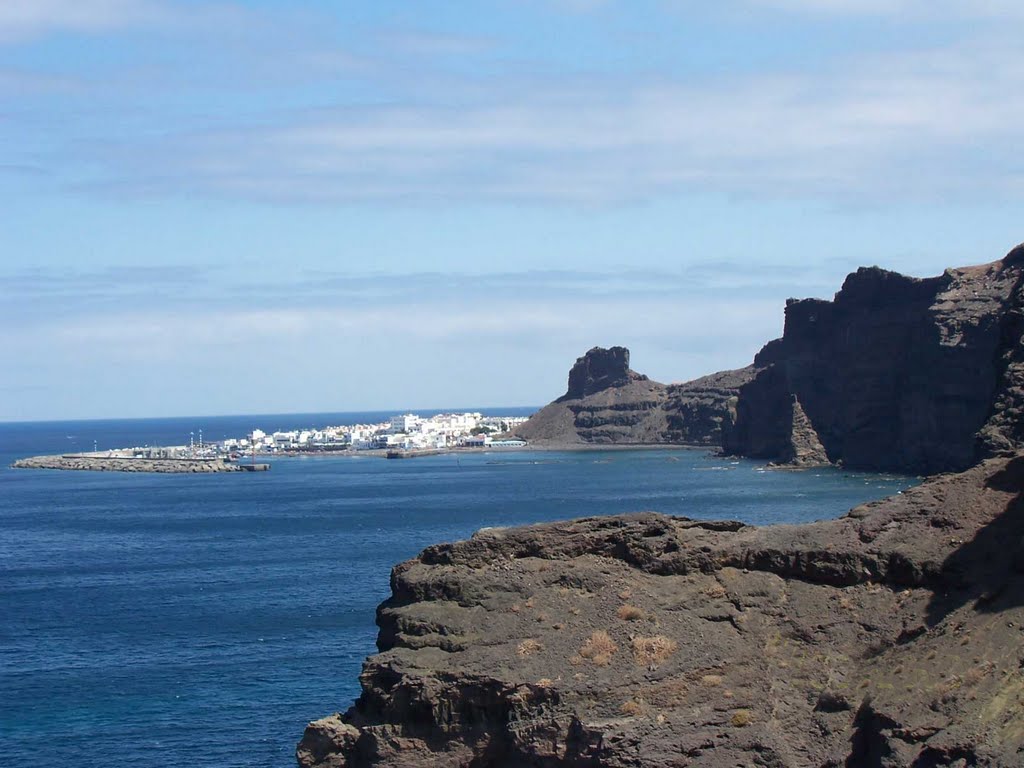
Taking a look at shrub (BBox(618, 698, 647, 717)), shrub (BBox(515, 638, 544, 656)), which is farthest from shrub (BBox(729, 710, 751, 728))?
shrub (BBox(515, 638, 544, 656))

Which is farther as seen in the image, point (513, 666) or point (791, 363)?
point (791, 363)

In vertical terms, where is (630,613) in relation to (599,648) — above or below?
above

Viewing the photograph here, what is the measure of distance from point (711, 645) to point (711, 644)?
0.02 m

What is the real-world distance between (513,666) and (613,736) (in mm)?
2824

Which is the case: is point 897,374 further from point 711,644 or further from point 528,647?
point 528,647

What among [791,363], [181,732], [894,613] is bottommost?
[181,732]

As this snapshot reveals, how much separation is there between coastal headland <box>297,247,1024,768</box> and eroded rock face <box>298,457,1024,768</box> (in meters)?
0.04

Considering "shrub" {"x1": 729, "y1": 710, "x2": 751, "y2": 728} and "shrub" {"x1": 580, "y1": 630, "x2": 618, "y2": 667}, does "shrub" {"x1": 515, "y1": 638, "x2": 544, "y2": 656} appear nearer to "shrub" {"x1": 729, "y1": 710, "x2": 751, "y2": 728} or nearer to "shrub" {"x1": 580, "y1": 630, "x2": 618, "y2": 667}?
"shrub" {"x1": 580, "y1": 630, "x2": 618, "y2": 667}

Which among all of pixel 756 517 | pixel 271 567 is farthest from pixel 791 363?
pixel 271 567

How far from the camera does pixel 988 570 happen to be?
25.3m

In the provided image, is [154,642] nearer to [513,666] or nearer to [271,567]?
[271,567]

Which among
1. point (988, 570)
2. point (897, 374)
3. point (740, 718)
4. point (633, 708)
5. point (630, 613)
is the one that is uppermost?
point (897, 374)

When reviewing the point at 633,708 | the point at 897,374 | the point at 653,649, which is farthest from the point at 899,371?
the point at 633,708

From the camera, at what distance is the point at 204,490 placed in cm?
16900
